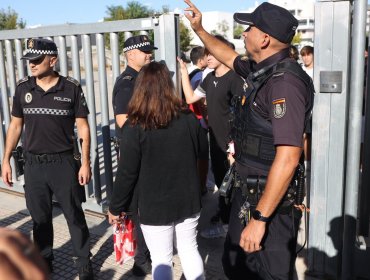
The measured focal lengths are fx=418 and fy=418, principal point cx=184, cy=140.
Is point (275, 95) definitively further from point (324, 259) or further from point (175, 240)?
point (324, 259)

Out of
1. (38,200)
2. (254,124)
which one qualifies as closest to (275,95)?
(254,124)

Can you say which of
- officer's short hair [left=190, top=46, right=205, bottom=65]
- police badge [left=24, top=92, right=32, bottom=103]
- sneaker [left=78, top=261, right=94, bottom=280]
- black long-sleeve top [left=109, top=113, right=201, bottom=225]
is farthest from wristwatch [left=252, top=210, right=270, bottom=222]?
officer's short hair [left=190, top=46, right=205, bottom=65]

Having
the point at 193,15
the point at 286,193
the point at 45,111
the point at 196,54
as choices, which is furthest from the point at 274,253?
the point at 196,54

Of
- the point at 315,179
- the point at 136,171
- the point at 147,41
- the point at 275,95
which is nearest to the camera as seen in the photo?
the point at 275,95

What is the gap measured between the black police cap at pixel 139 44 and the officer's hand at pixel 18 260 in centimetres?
294

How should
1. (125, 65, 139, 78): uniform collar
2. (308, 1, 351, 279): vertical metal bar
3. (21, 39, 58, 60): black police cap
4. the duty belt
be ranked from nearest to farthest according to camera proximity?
the duty belt, (308, 1, 351, 279): vertical metal bar, (21, 39, 58, 60): black police cap, (125, 65, 139, 78): uniform collar

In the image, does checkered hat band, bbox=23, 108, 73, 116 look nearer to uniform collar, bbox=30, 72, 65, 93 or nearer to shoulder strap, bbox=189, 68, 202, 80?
uniform collar, bbox=30, 72, 65, 93

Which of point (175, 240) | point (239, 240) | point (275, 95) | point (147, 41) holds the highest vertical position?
point (147, 41)

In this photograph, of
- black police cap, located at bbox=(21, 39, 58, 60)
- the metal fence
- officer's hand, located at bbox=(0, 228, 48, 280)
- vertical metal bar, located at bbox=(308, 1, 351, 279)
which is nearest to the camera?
officer's hand, located at bbox=(0, 228, 48, 280)

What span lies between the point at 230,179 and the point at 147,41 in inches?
64.2

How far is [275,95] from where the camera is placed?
2176 millimetres

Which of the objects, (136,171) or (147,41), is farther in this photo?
(147,41)

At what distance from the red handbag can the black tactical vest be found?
3.89ft

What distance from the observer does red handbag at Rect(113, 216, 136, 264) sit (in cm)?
320
